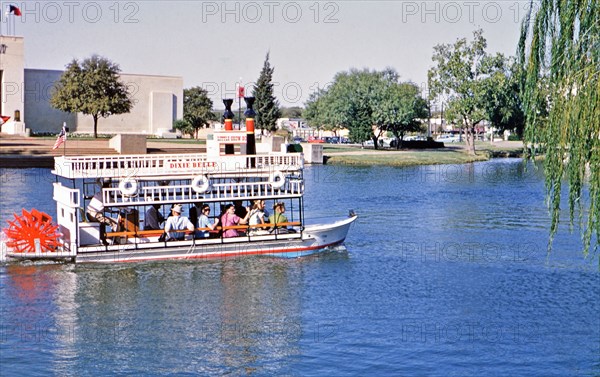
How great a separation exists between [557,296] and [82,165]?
1503 cm

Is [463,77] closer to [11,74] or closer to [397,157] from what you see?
[397,157]

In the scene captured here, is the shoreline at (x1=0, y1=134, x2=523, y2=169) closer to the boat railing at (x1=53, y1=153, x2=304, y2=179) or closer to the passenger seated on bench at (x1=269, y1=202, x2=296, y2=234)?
the boat railing at (x1=53, y1=153, x2=304, y2=179)

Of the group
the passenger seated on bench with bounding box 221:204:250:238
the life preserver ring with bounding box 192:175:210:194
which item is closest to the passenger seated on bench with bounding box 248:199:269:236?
the passenger seated on bench with bounding box 221:204:250:238

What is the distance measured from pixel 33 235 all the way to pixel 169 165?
15.8ft

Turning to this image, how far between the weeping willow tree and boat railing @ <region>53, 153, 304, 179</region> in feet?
43.2

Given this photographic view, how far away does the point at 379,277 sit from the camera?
89.0ft

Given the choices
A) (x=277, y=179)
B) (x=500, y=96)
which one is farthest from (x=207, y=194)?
(x=500, y=96)

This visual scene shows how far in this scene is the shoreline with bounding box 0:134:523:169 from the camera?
6738 cm

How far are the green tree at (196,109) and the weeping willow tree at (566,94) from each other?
88.9 meters

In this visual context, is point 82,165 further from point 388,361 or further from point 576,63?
point 576,63

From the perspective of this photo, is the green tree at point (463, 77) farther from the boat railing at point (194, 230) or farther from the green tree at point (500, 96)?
the boat railing at point (194, 230)

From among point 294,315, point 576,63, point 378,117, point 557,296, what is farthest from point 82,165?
point 378,117

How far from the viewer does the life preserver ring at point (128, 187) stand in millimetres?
27109

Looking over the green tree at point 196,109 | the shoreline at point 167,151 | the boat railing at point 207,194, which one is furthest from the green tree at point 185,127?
the boat railing at point 207,194
